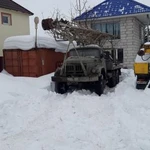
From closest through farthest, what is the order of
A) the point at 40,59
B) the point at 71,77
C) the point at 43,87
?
the point at 71,77, the point at 43,87, the point at 40,59

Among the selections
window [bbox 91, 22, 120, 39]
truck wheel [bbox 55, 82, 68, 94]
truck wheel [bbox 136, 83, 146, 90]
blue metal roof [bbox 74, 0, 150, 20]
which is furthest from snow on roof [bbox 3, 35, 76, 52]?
window [bbox 91, 22, 120, 39]

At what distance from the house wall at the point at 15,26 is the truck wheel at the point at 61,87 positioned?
8.90m

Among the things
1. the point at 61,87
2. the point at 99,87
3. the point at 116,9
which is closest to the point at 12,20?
the point at 116,9

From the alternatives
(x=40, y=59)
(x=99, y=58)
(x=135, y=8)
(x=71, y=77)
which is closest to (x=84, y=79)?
(x=71, y=77)

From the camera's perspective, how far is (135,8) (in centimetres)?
2044

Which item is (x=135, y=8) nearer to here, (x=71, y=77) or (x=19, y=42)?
(x=19, y=42)

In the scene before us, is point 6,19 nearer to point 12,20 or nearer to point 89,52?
point 12,20

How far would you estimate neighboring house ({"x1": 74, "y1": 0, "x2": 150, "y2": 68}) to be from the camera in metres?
20.7

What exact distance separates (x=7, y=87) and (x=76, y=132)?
460 cm

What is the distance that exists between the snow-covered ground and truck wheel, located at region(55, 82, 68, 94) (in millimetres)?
907

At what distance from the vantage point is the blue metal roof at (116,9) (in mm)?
20219

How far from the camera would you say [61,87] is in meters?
11.3

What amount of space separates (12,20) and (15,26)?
1.73 ft

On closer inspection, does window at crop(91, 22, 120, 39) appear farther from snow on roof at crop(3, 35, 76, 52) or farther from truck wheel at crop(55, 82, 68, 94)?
truck wheel at crop(55, 82, 68, 94)
